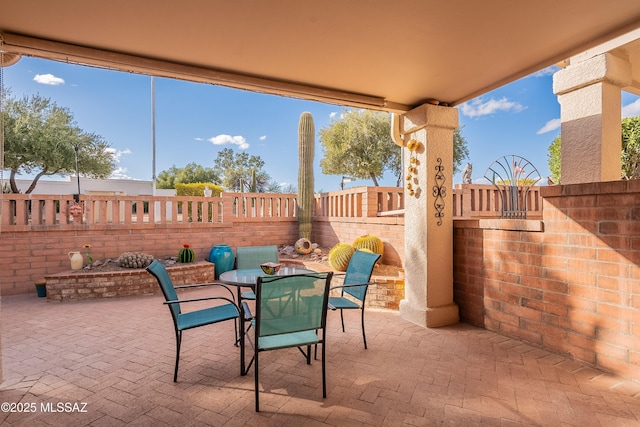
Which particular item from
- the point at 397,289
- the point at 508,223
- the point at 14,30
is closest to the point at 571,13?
the point at 508,223

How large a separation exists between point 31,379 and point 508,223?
4.64 m

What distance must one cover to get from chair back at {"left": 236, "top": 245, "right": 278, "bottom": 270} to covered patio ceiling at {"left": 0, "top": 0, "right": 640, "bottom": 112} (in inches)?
73.5

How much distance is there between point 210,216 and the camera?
756 cm

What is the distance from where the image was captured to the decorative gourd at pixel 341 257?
5.36 m

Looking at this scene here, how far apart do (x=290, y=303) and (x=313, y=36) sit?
75.9 inches

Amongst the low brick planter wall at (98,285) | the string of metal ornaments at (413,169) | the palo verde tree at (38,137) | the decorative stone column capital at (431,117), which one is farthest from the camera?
the palo verde tree at (38,137)

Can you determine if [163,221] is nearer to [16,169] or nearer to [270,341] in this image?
[270,341]

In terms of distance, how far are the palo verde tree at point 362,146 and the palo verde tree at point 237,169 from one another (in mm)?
12805

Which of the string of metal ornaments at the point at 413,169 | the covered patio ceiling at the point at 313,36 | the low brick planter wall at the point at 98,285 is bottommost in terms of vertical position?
the low brick planter wall at the point at 98,285

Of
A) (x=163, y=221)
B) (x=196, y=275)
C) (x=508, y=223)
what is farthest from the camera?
(x=163, y=221)

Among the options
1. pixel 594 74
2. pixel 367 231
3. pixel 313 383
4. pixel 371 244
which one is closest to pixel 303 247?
pixel 367 231

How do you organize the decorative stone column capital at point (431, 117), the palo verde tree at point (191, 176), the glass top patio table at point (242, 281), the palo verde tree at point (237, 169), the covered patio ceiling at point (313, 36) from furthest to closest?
the palo verde tree at point (191, 176) < the palo verde tree at point (237, 169) < the decorative stone column capital at point (431, 117) < the glass top patio table at point (242, 281) < the covered patio ceiling at point (313, 36)

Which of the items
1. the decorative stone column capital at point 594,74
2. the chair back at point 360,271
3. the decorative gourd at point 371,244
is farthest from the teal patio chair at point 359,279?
the decorative stone column capital at point 594,74

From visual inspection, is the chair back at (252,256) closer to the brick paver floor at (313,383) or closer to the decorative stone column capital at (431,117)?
the brick paver floor at (313,383)
